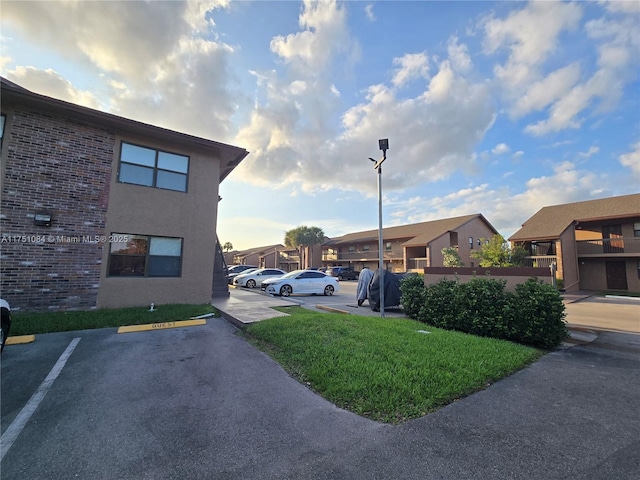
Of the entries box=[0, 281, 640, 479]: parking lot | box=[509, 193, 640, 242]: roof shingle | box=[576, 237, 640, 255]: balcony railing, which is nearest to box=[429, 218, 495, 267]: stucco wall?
box=[509, 193, 640, 242]: roof shingle

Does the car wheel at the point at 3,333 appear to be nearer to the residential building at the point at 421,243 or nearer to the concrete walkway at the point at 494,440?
the concrete walkway at the point at 494,440

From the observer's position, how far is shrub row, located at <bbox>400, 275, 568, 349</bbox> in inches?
256

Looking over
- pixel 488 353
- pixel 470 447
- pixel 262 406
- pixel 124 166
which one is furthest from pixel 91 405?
pixel 124 166

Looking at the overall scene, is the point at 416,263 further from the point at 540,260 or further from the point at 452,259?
the point at 540,260

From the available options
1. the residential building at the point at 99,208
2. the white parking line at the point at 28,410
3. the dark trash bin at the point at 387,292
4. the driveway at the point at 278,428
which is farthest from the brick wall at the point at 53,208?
the dark trash bin at the point at 387,292

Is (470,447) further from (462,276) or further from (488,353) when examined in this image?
(462,276)

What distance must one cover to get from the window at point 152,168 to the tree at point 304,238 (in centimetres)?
3634

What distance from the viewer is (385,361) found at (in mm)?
4742

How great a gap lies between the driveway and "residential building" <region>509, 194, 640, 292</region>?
20.6 m

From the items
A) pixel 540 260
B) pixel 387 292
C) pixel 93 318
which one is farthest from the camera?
pixel 540 260

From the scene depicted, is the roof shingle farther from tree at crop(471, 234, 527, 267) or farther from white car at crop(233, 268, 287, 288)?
white car at crop(233, 268, 287, 288)

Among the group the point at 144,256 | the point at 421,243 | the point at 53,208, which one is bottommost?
the point at 144,256

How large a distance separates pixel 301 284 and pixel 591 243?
72.6ft

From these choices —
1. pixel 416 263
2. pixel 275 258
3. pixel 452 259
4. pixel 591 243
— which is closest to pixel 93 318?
pixel 452 259
